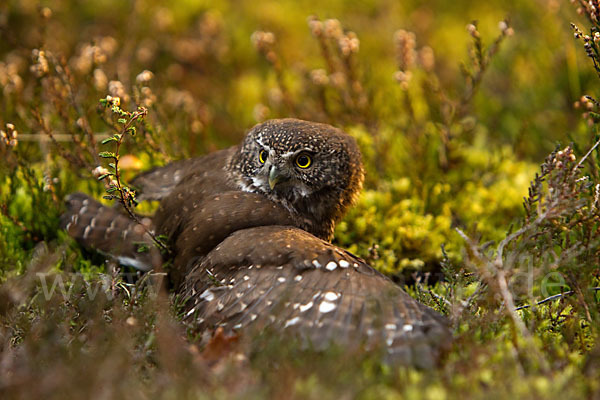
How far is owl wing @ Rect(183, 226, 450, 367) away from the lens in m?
2.84

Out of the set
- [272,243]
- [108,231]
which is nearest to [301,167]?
[272,243]

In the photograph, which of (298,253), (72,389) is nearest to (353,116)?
(298,253)

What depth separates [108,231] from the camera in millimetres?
4211

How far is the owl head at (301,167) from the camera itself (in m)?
3.94

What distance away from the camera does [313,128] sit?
4.03 m

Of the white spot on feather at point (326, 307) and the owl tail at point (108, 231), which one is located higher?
the white spot on feather at point (326, 307)

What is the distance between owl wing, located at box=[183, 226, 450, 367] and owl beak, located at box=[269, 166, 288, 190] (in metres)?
0.40

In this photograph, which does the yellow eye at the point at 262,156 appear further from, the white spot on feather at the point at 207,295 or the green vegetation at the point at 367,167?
the white spot on feather at the point at 207,295

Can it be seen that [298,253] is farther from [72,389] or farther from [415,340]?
[72,389]

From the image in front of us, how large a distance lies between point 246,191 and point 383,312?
4.91ft

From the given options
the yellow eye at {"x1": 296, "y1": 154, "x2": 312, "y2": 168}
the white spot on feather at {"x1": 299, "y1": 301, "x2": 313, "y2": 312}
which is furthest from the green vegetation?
the yellow eye at {"x1": 296, "y1": 154, "x2": 312, "y2": 168}

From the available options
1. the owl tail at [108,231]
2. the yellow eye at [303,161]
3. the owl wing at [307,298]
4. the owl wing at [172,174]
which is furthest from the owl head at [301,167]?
the owl tail at [108,231]

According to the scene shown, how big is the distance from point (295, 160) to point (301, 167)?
0.21 feet

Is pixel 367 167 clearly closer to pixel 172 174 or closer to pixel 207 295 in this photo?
pixel 172 174
